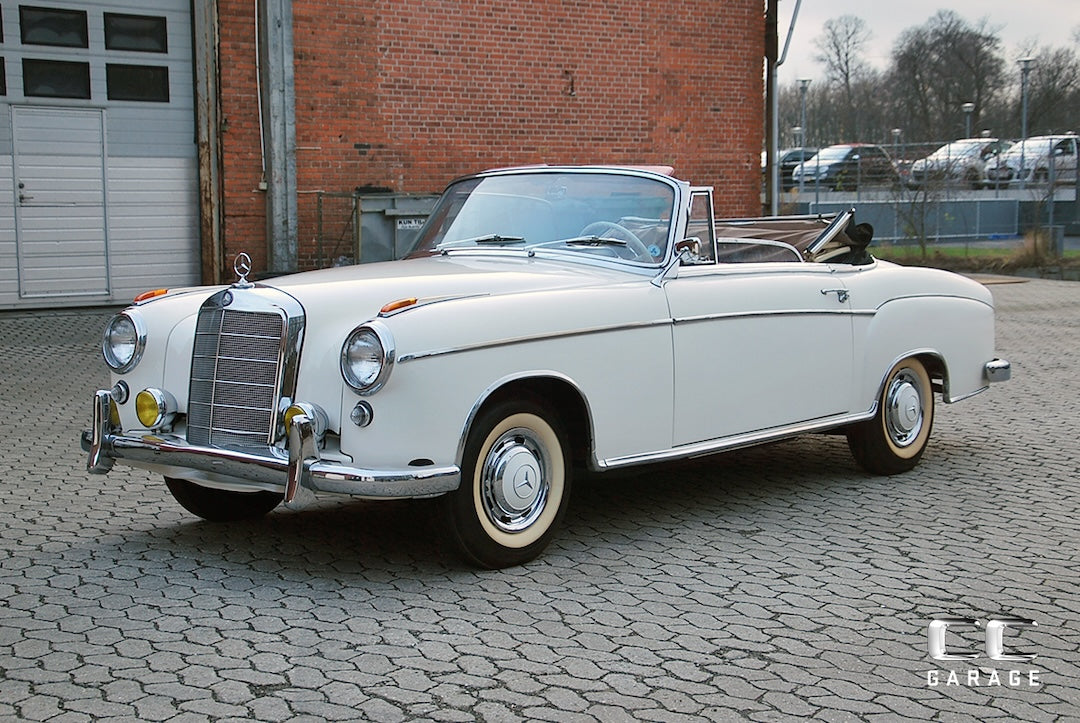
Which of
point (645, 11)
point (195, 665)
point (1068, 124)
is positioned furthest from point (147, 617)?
point (1068, 124)

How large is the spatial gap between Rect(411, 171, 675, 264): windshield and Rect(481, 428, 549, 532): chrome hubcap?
3.86 ft

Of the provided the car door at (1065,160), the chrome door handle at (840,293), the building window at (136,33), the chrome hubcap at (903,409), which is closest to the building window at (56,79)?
the building window at (136,33)

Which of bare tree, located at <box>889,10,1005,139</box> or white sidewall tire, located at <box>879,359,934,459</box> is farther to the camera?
bare tree, located at <box>889,10,1005,139</box>

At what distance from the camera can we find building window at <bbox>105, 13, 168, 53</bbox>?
1481 centimetres

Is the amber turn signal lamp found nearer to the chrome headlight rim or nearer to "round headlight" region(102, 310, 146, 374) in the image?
the chrome headlight rim

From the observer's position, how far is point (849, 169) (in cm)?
3434

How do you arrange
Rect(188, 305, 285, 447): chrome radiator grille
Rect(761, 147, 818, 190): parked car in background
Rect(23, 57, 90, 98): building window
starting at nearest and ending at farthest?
1. Rect(188, 305, 285, 447): chrome radiator grille
2. Rect(23, 57, 90, 98): building window
3. Rect(761, 147, 818, 190): parked car in background

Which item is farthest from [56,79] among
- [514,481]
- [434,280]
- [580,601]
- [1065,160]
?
[1065,160]

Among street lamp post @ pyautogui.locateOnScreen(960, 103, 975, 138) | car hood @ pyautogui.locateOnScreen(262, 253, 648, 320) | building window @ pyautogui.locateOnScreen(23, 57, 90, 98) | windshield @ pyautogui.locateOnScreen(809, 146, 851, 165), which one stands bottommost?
car hood @ pyautogui.locateOnScreen(262, 253, 648, 320)

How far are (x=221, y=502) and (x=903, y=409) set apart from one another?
12.1 feet

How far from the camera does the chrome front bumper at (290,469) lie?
472cm

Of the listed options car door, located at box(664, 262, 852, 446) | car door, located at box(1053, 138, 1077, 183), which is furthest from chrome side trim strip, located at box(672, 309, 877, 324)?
car door, located at box(1053, 138, 1077, 183)

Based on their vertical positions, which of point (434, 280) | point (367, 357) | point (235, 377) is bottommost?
point (235, 377)

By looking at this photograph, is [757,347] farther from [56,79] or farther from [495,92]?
[495,92]
